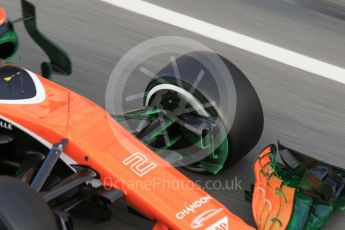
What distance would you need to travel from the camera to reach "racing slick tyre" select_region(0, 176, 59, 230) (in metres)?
2.58

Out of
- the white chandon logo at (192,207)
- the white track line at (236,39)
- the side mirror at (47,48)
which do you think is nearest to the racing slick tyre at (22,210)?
the white chandon logo at (192,207)

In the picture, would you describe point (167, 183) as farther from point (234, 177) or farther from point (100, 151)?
point (234, 177)

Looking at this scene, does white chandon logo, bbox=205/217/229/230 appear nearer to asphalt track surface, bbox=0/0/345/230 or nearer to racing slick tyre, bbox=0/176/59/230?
asphalt track surface, bbox=0/0/345/230

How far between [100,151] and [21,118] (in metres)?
0.43

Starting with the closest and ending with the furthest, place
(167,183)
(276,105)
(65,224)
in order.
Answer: (65,224) → (167,183) → (276,105)

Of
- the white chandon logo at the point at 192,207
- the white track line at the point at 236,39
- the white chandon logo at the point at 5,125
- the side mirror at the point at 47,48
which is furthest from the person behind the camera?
the white track line at the point at 236,39

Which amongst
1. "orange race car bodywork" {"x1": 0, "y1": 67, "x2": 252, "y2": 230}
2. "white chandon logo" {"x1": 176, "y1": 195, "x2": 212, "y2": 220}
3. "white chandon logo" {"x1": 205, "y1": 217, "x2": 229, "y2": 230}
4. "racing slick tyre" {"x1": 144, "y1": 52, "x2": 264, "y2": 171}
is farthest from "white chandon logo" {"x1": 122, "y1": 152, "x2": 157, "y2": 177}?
"racing slick tyre" {"x1": 144, "y1": 52, "x2": 264, "y2": 171}

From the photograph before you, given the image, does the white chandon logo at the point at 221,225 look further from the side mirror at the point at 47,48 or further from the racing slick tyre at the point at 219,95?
the side mirror at the point at 47,48

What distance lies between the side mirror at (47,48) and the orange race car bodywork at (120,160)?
9.6 inches

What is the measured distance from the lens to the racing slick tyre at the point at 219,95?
3.58 metres

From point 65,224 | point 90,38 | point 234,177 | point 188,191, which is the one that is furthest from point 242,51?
point 65,224

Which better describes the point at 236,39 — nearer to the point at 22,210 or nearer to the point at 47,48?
the point at 47,48

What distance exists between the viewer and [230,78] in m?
3.67

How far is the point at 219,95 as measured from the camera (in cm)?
359
